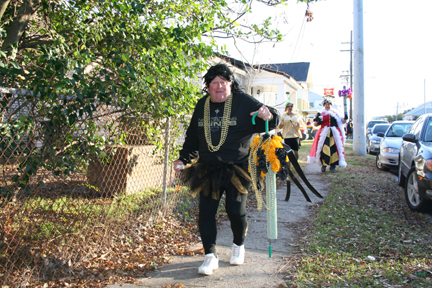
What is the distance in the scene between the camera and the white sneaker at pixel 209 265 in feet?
11.3

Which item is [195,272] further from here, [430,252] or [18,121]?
[430,252]

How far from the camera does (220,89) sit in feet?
11.4

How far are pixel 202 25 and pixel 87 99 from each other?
176cm

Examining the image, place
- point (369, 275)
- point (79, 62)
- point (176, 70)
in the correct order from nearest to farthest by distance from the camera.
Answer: point (79, 62)
point (369, 275)
point (176, 70)

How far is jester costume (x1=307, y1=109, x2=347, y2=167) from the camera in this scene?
952 cm

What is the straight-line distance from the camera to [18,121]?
2.86m

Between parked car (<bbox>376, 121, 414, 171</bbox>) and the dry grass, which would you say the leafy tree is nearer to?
the dry grass

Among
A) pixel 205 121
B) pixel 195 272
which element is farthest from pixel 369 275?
pixel 205 121

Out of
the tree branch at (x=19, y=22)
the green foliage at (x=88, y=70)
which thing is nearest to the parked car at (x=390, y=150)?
the green foliage at (x=88, y=70)

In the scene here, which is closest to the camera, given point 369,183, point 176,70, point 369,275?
point 369,275

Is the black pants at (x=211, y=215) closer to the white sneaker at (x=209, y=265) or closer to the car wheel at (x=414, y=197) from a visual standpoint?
the white sneaker at (x=209, y=265)

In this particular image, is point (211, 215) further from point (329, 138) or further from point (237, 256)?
point (329, 138)

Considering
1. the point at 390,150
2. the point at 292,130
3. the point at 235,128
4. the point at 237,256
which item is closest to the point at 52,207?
the point at 237,256

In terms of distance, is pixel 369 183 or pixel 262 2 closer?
pixel 262 2
